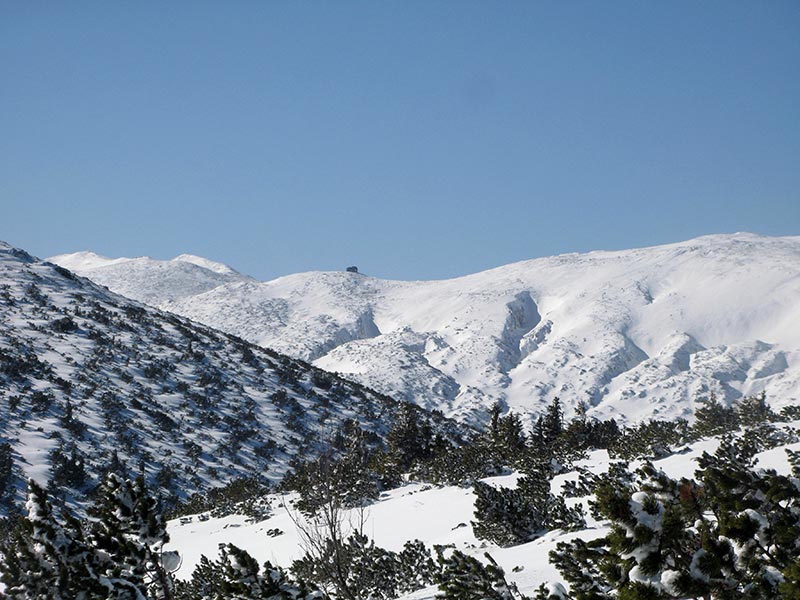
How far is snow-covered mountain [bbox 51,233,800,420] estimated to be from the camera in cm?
12219

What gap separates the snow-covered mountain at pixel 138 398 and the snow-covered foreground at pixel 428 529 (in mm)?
13357

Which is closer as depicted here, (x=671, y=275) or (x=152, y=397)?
(x=152, y=397)

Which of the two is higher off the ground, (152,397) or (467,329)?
(467,329)

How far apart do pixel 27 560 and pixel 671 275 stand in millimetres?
174908

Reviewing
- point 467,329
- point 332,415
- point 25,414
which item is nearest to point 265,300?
point 467,329

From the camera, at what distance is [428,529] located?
87.0 feet

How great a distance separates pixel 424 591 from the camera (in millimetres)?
17719

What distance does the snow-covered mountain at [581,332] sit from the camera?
401 ft

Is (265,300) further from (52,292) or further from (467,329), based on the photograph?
(52,292)

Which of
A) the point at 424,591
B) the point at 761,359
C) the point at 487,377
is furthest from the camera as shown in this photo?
the point at 487,377

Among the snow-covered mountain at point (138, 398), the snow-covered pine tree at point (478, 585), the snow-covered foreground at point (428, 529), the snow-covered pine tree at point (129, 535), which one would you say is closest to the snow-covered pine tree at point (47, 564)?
the snow-covered pine tree at point (129, 535)

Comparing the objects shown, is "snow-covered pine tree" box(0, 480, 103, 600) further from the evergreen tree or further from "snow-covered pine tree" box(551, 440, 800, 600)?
the evergreen tree

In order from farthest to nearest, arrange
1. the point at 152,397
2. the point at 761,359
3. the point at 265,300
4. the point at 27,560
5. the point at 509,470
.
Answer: the point at 265,300 → the point at 761,359 → the point at 152,397 → the point at 509,470 → the point at 27,560

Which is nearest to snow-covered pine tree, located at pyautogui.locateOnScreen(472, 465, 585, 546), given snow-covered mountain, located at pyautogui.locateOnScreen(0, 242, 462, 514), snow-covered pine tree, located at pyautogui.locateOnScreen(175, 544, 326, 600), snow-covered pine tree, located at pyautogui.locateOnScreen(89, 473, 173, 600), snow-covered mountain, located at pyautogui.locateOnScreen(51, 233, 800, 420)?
snow-covered pine tree, located at pyautogui.locateOnScreen(89, 473, 173, 600)
